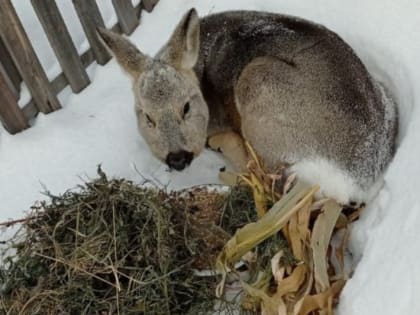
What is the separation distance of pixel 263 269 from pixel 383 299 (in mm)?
837

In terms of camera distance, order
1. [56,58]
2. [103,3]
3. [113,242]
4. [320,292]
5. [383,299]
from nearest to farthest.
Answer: [383,299], [320,292], [113,242], [56,58], [103,3]

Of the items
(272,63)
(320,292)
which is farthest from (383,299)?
(272,63)

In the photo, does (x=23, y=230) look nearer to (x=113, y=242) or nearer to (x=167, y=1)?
(x=113, y=242)

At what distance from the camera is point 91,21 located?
19.3 ft

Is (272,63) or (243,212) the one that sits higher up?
(272,63)

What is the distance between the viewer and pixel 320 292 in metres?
4.14

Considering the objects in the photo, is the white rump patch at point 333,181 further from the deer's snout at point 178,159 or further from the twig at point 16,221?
the twig at point 16,221

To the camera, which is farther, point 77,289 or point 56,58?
point 56,58

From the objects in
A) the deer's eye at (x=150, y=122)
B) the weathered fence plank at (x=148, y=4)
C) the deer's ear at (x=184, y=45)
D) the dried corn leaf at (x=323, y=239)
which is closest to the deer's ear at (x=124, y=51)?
the deer's ear at (x=184, y=45)

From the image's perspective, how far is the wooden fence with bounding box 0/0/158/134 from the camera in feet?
17.6

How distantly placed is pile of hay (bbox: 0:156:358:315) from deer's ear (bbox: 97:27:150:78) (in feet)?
3.29

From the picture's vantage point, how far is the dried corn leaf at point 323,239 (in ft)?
13.6

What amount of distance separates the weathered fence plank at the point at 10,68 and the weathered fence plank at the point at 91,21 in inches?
25.7

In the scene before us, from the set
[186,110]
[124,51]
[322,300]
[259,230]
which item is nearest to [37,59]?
[124,51]
